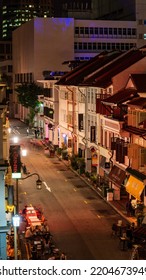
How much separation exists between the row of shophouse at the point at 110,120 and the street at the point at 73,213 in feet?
8.34

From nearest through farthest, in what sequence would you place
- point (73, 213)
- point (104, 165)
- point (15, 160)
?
point (15, 160) → point (73, 213) → point (104, 165)

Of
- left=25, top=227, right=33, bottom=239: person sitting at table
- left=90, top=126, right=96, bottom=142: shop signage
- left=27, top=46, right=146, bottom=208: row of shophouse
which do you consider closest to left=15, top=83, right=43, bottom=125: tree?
left=27, top=46, right=146, bottom=208: row of shophouse

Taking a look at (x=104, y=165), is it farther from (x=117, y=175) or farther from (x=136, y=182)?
(x=136, y=182)

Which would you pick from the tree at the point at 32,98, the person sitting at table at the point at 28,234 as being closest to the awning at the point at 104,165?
the person sitting at table at the point at 28,234

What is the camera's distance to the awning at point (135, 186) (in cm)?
4343

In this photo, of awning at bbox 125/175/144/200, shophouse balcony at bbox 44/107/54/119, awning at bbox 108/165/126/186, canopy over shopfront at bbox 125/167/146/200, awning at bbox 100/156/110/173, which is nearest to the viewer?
canopy over shopfront at bbox 125/167/146/200

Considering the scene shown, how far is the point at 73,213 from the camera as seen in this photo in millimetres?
46562

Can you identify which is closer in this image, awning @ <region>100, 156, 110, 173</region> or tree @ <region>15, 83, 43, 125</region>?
awning @ <region>100, 156, 110, 173</region>

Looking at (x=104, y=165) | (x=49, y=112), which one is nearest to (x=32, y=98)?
(x=49, y=112)

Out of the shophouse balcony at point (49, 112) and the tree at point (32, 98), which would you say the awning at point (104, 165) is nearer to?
the shophouse balcony at point (49, 112)

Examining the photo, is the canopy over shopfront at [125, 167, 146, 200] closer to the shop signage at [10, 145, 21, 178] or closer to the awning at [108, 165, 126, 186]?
the awning at [108, 165, 126, 186]

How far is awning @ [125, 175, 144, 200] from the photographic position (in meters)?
43.4

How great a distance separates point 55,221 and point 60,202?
21.8ft

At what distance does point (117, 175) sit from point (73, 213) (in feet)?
18.8
